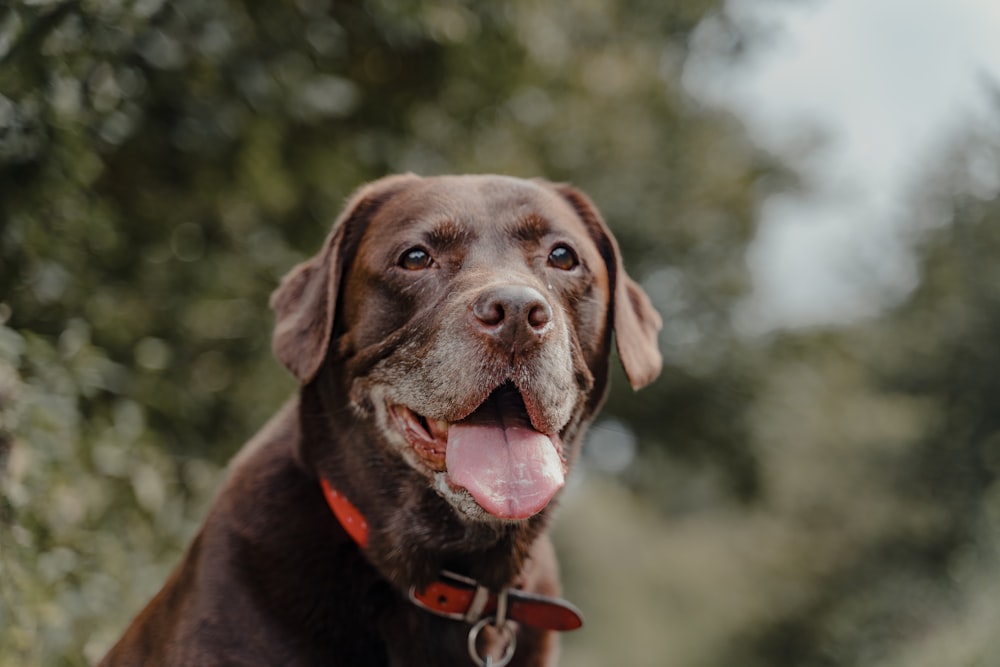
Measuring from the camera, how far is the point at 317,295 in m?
3.28

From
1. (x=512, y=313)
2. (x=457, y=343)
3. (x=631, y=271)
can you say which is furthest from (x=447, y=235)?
(x=631, y=271)

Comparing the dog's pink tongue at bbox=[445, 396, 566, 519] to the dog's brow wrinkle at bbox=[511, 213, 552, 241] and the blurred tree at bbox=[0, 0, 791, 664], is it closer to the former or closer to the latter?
the dog's brow wrinkle at bbox=[511, 213, 552, 241]

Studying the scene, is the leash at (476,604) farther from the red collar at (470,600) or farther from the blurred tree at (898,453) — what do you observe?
the blurred tree at (898,453)

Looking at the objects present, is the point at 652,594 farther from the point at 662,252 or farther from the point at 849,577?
the point at 662,252

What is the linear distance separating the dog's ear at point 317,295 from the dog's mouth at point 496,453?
13.5 inches

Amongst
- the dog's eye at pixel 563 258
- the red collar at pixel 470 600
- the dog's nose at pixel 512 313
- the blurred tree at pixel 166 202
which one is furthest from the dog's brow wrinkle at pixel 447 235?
the blurred tree at pixel 166 202

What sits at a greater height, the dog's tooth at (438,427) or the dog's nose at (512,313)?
the dog's nose at (512,313)

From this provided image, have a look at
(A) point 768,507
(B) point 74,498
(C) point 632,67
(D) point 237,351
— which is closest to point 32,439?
(B) point 74,498

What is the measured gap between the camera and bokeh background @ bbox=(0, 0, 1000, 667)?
171 inches

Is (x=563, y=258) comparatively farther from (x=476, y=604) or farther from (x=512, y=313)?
(x=476, y=604)

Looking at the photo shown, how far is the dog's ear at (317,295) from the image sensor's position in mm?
3182

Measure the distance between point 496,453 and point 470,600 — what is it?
1.95 ft

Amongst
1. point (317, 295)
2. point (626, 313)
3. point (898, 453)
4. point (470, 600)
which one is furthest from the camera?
point (898, 453)

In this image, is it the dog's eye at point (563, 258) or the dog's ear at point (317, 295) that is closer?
the dog's ear at point (317, 295)
